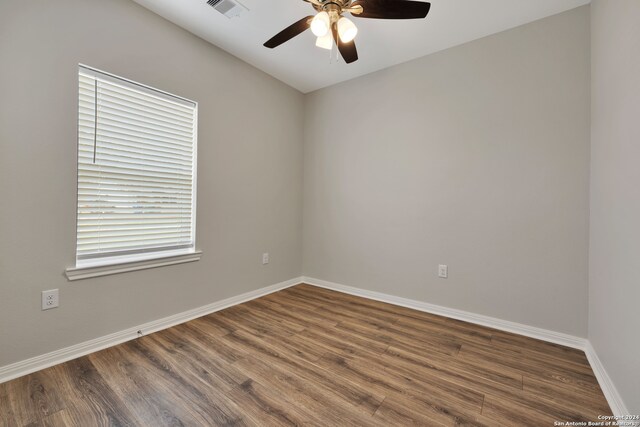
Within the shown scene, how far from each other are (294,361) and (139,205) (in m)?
1.70

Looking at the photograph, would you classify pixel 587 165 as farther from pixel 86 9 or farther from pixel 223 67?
pixel 86 9

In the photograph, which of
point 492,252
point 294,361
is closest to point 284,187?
point 294,361

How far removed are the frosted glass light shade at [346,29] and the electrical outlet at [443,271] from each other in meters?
2.11

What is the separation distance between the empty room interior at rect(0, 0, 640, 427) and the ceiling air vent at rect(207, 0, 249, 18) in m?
0.02

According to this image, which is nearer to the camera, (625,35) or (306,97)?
(625,35)

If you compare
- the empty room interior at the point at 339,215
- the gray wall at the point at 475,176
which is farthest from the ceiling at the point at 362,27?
the gray wall at the point at 475,176

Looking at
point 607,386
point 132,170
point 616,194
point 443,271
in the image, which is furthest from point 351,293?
point 132,170

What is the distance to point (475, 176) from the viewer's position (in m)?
2.43

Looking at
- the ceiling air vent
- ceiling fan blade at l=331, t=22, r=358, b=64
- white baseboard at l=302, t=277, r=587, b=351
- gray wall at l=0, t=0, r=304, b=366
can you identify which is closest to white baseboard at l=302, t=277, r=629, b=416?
white baseboard at l=302, t=277, r=587, b=351

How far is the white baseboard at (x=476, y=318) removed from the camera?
80.7 inches

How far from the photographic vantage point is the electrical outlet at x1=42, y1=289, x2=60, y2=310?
5.52 feet

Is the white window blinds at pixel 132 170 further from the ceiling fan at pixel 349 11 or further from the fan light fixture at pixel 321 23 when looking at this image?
the fan light fixture at pixel 321 23

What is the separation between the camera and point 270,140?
10.4 feet

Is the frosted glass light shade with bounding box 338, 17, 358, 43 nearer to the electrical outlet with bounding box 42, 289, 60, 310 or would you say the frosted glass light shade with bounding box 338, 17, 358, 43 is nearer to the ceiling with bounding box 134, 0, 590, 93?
the ceiling with bounding box 134, 0, 590, 93
